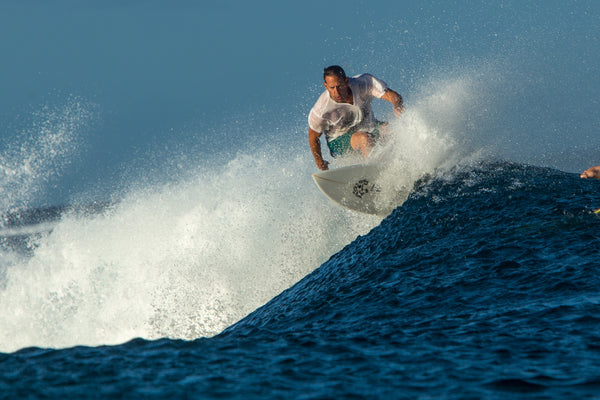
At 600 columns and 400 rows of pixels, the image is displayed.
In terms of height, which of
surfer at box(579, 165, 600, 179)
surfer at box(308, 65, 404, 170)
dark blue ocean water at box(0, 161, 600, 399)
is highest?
surfer at box(308, 65, 404, 170)

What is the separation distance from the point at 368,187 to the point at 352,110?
120 centimetres

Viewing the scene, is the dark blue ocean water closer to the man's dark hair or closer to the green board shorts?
the green board shorts

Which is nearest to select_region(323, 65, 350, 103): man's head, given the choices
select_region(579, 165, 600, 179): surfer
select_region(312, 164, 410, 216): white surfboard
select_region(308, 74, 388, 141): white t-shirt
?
select_region(308, 74, 388, 141): white t-shirt

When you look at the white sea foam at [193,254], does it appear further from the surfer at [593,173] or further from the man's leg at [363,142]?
the surfer at [593,173]

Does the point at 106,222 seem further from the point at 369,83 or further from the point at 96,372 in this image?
the point at 96,372

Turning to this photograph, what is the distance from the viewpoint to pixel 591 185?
6.62m

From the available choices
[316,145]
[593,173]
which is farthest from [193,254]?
[593,173]

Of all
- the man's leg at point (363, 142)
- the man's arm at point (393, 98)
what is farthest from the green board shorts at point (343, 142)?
the man's arm at point (393, 98)

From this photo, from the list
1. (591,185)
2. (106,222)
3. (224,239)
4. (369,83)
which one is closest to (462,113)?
(369,83)

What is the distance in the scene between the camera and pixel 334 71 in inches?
303

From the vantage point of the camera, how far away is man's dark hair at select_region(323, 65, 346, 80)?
7.69 metres

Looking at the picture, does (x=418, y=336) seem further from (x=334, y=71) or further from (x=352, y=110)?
(x=352, y=110)

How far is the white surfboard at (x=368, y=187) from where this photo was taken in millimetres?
8164

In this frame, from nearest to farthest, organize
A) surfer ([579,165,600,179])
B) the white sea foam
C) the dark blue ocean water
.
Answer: the dark blue ocean water < surfer ([579,165,600,179]) < the white sea foam
